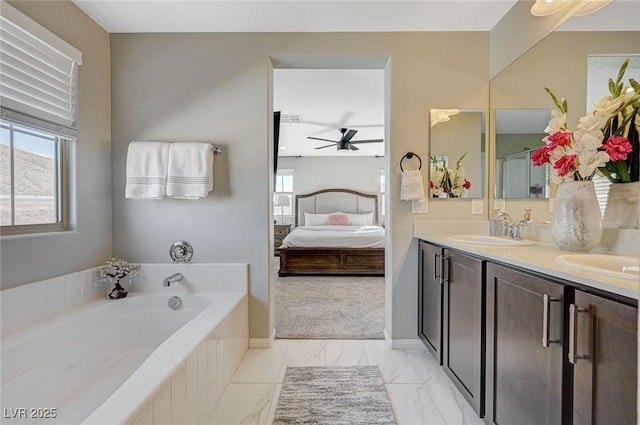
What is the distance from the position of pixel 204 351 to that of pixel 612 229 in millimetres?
2040

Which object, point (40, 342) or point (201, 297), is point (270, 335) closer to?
point (201, 297)

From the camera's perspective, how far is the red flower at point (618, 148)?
4.27 feet

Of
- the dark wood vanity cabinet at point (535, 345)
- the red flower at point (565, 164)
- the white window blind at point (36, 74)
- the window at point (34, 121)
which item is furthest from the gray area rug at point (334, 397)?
the white window blind at point (36, 74)

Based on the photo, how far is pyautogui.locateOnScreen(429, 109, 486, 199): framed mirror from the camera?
2.33 metres

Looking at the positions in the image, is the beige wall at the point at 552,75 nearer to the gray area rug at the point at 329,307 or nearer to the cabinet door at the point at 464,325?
the cabinet door at the point at 464,325

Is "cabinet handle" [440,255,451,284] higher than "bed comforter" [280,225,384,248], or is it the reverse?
"cabinet handle" [440,255,451,284]

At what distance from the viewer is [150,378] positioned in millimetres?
1139

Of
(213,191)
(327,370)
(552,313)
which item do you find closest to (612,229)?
(552,313)

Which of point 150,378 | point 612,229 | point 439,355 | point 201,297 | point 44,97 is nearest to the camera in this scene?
point 150,378

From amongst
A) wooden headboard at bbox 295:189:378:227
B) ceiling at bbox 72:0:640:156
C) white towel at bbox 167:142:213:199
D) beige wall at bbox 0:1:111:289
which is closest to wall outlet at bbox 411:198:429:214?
ceiling at bbox 72:0:640:156

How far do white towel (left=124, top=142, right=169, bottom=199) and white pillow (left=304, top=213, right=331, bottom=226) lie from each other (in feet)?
16.5

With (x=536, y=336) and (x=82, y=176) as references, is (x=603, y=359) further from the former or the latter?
(x=82, y=176)

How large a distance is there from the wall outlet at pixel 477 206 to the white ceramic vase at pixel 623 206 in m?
0.94

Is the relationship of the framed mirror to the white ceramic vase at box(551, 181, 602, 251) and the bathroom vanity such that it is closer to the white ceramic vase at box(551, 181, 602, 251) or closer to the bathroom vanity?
the bathroom vanity
